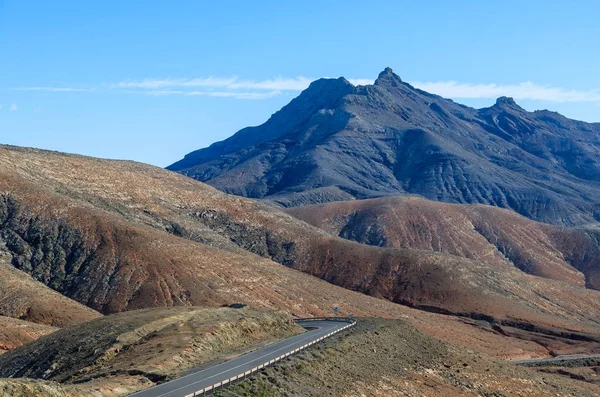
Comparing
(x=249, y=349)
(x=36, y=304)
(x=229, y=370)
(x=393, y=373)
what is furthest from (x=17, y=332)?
(x=229, y=370)

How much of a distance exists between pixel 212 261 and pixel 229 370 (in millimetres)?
78223

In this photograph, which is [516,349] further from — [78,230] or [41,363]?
[41,363]

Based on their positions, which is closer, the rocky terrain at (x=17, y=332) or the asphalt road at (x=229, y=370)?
the asphalt road at (x=229, y=370)

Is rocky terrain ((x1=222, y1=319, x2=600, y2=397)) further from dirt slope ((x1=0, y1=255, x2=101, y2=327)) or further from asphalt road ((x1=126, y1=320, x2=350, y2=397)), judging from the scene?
dirt slope ((x1=0, y1=255, x2=101, y2=327))

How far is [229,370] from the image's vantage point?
46.8m

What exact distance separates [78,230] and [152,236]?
10.5 m

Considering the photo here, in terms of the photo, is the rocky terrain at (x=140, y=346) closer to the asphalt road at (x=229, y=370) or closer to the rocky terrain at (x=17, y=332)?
the asphalt road at (x=229, y=370)

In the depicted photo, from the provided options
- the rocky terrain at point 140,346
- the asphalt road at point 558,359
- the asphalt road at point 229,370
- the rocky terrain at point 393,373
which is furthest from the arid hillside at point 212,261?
the asphalt road at point 229,370

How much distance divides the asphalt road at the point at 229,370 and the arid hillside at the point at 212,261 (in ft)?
161

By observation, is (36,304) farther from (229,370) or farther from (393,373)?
(229,370)

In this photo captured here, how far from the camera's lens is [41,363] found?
5866cm

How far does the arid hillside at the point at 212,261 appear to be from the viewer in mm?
115375

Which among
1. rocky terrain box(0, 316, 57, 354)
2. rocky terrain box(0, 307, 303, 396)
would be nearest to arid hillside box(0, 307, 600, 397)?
rocky terrain box(0, 307, 303, 396)

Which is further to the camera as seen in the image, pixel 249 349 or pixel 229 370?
pixel 249 349
